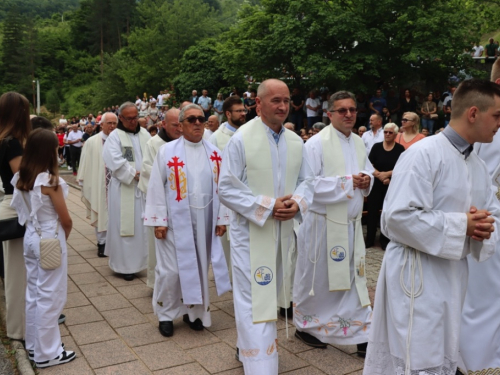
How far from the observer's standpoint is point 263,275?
12.8 feet

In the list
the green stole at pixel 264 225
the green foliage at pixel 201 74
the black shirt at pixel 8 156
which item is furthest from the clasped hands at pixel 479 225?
the green foliage at pixel 201 74

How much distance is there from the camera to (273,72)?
20984 millimetres

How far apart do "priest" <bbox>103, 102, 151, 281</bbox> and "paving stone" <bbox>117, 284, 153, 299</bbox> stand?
345 millimetres

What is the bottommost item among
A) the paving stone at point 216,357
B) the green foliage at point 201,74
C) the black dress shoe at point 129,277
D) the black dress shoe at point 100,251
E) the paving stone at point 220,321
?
the black dress shoe at point 100,251

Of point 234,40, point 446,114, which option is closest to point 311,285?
point 446,114

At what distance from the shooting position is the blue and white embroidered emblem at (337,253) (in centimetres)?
468

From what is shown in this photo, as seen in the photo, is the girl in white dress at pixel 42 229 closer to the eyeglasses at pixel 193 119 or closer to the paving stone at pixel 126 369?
the paving stone at pixel 126 369

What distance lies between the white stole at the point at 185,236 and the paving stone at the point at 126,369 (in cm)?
83

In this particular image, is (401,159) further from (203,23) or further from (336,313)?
(203,23)

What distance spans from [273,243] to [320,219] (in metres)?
0.93

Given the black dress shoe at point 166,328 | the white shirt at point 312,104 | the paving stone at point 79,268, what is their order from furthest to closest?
the white shirt at point 312,104
the paving stone at point 79,268
the black dress shoe at point 166,328

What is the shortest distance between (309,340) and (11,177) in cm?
290

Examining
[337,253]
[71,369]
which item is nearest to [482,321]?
[337,253]

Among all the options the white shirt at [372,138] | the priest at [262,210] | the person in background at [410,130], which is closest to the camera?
the priest at [262,210]
